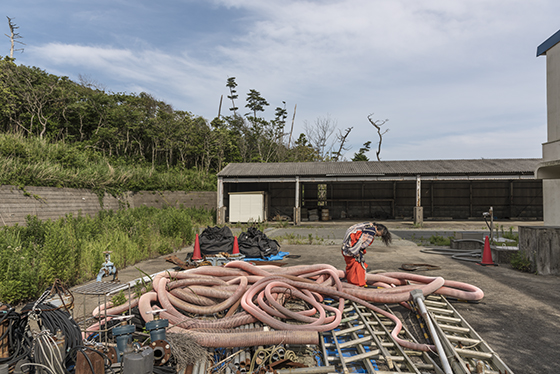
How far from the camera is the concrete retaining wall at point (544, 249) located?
6770 mm

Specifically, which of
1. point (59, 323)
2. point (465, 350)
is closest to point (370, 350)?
point (465, 350)

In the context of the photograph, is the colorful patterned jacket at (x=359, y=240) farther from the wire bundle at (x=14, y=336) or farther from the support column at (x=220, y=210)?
the support column at (x=220, y=210)

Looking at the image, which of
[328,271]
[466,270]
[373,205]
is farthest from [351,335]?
[373,205]

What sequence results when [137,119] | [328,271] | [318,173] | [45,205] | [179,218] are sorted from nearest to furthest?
[328,271], [179,218], [45,205], [318,173], [137,119]

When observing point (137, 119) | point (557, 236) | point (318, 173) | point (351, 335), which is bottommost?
point (351, 335)

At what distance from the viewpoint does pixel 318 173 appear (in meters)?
19.8

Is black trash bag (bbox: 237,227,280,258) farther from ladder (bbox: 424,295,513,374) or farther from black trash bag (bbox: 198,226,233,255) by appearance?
ladder (bbox: 424,295,513,374)

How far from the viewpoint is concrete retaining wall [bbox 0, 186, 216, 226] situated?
11.0 meters

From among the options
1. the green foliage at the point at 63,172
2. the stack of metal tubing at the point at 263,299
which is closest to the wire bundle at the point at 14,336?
the stack of metal tubing at the point at 263,299

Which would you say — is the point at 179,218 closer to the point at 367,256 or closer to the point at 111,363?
the point at 367,256

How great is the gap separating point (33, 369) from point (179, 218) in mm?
8486

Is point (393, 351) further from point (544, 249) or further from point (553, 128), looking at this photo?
point (553, 128)

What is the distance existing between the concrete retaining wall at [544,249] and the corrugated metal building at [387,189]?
12.1 m

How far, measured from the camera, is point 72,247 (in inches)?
257
